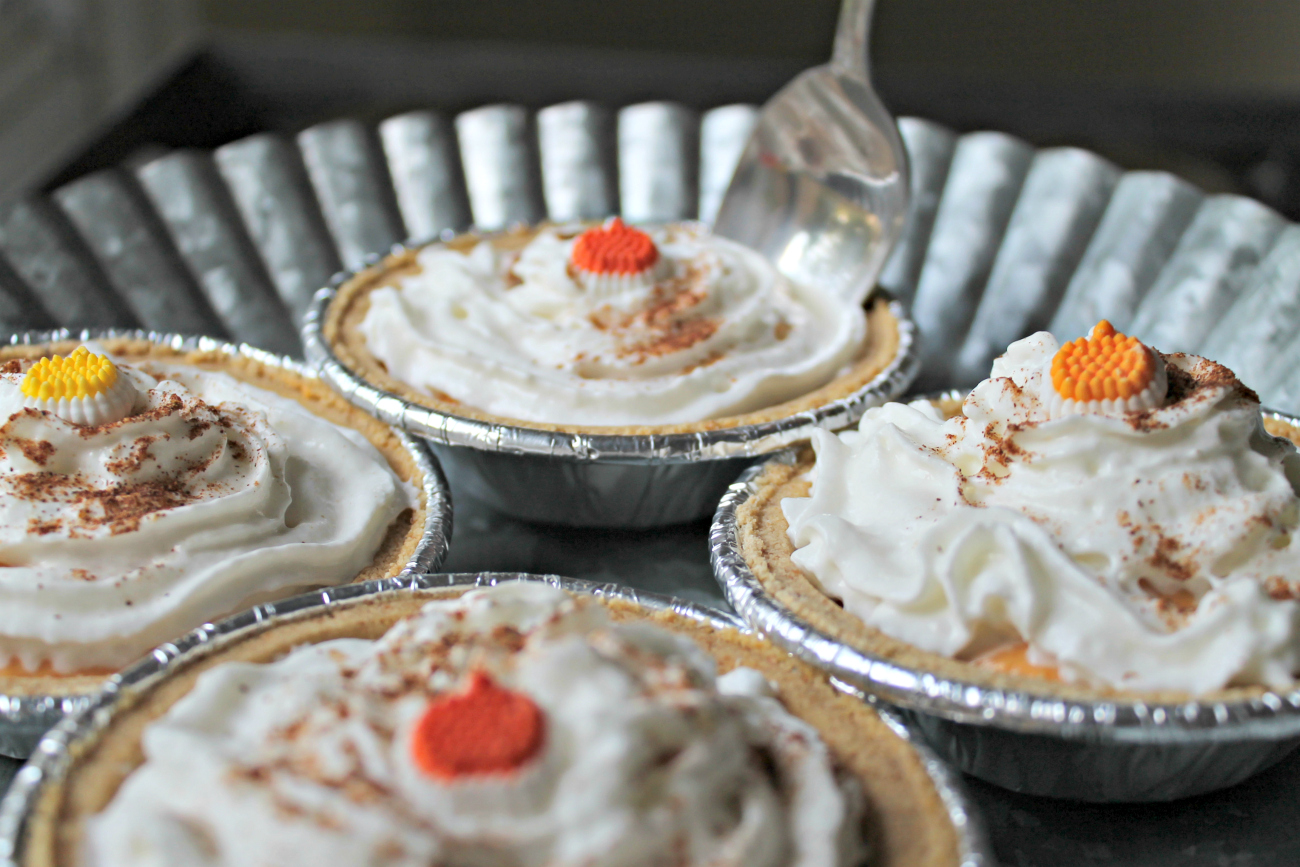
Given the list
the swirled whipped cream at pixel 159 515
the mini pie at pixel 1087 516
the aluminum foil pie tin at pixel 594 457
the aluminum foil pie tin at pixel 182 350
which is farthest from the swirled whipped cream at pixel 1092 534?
the swirled whipped cream at pixel 159 515

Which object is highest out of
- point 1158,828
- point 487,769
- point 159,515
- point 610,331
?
point 487,769

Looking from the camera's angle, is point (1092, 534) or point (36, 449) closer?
point (1092, 534)

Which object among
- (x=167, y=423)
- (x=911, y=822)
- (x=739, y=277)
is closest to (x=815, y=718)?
(x=911, y=822)

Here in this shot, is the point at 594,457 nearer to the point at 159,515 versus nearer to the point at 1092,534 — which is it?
the point at 159,515

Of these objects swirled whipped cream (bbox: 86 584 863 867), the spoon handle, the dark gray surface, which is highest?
the spoon handle

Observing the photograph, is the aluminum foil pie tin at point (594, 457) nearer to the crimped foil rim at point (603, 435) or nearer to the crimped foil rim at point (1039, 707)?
the crimped foil rim at point (603, 435)

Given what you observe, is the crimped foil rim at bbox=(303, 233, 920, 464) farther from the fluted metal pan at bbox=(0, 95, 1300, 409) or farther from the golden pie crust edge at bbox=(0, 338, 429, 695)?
the fluted metal pan at bbox=(0, 95, 1300, 409)

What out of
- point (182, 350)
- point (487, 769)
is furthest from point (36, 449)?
point (487, 769)

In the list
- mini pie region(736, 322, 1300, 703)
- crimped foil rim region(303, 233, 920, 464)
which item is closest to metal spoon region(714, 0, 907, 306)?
crimped foil rim region(303, 233, 920, 464)
